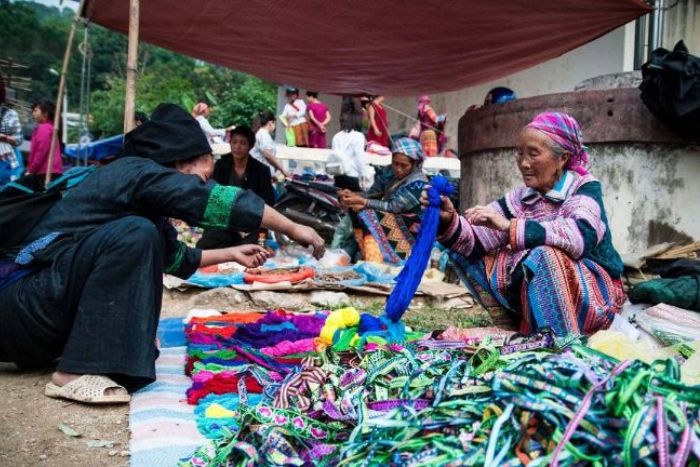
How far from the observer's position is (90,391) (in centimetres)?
242

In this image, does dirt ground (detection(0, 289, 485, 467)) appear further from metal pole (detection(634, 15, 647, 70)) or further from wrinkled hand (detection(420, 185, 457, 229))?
metal pole (detection(634, 15, 647, 70))

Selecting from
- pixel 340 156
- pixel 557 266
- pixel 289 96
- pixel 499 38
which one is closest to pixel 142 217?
pixel 557 266

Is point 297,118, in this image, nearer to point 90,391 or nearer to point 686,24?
point 686,24

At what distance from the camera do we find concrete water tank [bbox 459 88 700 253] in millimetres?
4402

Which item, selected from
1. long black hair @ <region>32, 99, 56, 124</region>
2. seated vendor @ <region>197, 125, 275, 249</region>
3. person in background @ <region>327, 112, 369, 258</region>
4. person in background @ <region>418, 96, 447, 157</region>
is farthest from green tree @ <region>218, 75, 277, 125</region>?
seated vendor @ <region>197, 125, 275, 249</region>

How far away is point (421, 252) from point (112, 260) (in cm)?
147

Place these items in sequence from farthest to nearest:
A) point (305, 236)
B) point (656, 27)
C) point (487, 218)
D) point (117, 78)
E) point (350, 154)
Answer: point (117, 78) < point (350, 154) < point (656, 27) < point (487, 218) < point (305, 236)

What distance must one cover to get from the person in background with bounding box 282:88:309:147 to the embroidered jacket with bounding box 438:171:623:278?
955 cm

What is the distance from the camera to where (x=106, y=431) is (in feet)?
7.37

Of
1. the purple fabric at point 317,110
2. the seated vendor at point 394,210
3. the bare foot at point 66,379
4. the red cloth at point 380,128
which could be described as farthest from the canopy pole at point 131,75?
the purple fabric at point 317,110

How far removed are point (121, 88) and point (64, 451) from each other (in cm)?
2679

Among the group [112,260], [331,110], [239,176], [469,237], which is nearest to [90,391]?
[112,260]

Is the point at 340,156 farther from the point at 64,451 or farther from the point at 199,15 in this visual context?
the point at 64,451

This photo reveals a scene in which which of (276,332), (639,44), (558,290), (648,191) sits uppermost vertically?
(639,44)
